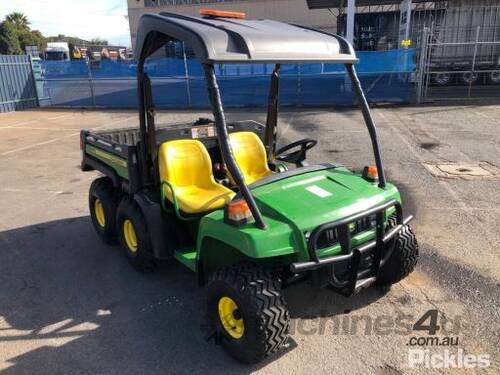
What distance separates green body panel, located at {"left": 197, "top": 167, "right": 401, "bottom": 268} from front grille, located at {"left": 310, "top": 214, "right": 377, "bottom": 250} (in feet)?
0.11

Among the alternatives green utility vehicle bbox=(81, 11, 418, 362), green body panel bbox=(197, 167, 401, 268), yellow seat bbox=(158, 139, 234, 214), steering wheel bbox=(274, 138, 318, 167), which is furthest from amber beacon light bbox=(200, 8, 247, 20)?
steering wheel bbox=(274, 138, 318, 167)

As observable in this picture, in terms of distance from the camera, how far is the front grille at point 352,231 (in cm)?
270

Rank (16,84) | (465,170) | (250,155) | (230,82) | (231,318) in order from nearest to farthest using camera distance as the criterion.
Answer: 1. (231,318)
2. (250,155)
3. (465,170)
4. (230,82)
5. (16,84)

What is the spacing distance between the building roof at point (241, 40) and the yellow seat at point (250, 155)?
1.24 meters

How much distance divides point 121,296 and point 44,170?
4970 millimetres

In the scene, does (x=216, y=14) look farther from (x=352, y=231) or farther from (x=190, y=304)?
(x=190, y=304)

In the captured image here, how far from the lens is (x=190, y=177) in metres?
3.82

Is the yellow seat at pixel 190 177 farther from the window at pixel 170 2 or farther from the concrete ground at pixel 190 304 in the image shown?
the window at pixel 170 2

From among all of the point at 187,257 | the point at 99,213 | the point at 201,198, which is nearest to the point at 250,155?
the point at 201,198

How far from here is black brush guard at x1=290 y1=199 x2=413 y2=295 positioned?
2541 mm

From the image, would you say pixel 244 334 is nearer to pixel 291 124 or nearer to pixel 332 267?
pixel 332 267

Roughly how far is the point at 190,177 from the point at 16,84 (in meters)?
15.0

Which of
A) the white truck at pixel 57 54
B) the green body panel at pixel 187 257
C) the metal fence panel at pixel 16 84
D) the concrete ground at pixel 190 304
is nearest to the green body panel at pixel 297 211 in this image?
the green body panel at pixel 187 257

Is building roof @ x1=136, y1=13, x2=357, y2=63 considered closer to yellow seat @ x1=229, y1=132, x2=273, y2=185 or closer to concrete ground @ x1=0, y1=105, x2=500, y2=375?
yellow seat @ x1=229, y1=132, x2=273, y2=185
